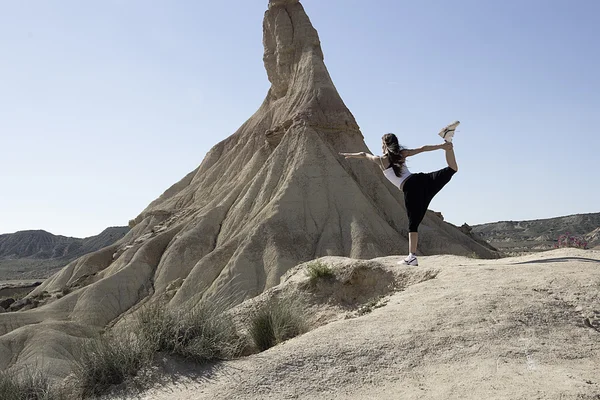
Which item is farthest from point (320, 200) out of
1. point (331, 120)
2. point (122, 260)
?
point (122, 260)

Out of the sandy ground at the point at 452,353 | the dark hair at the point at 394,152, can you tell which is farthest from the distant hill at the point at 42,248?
the sandy ground at the point at 452,353

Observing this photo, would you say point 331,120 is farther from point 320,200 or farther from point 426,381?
point 426,381

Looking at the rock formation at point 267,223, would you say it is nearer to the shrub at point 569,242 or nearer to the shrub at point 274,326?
the shrub at point 569,242

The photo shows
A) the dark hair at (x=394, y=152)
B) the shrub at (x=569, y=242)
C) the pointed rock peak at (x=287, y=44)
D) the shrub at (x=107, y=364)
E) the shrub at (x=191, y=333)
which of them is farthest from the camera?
the pointed rock peak at (x=287, y=44)

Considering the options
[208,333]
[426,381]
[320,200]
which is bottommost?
[426,381]

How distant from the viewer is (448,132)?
7570mm

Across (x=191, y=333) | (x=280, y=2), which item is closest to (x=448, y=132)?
(x=191, y=333)

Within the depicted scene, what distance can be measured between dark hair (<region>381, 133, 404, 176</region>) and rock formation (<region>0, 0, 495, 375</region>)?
1728cm

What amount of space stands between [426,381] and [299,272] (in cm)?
626

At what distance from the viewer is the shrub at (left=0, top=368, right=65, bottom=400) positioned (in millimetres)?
6156

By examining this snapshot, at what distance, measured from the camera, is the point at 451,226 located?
37.1 metres

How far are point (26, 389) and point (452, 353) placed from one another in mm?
4758

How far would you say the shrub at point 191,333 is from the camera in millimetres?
6027

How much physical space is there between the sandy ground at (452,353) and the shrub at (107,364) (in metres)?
0.49
